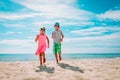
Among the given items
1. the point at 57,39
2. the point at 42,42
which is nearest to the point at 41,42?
the point at 42,42

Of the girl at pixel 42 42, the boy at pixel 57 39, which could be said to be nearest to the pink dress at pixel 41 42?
the girl at pixel 42 42

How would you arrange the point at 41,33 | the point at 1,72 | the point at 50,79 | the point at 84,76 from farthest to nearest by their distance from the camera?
the point at 41,33
the point at 1,72
the point at 84,76
the point at 50,79

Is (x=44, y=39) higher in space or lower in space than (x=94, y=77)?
higher

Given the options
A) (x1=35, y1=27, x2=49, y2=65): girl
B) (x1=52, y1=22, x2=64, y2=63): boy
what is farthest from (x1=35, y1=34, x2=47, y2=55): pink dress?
(x1=52, y1=22, x2=64, y2=63): boy

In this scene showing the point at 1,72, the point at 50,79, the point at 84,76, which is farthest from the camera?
the point at 1,72

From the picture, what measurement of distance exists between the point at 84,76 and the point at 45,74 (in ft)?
5.32

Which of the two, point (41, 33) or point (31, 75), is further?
point (41, 33)

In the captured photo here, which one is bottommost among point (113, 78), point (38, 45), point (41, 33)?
point (113, 78)

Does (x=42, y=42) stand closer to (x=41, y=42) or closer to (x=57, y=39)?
(x=41, y=42)

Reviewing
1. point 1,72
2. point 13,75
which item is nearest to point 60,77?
point 13,75

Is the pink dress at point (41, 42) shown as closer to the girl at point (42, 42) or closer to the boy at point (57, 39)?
the girl at point (42, 42)

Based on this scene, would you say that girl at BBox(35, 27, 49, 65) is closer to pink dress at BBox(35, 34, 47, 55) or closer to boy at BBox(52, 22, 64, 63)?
pink dress at BBox(35, 34, 47, 55)

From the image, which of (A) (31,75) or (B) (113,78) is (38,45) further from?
(B) (113,78)

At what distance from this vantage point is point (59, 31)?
38.8ft
